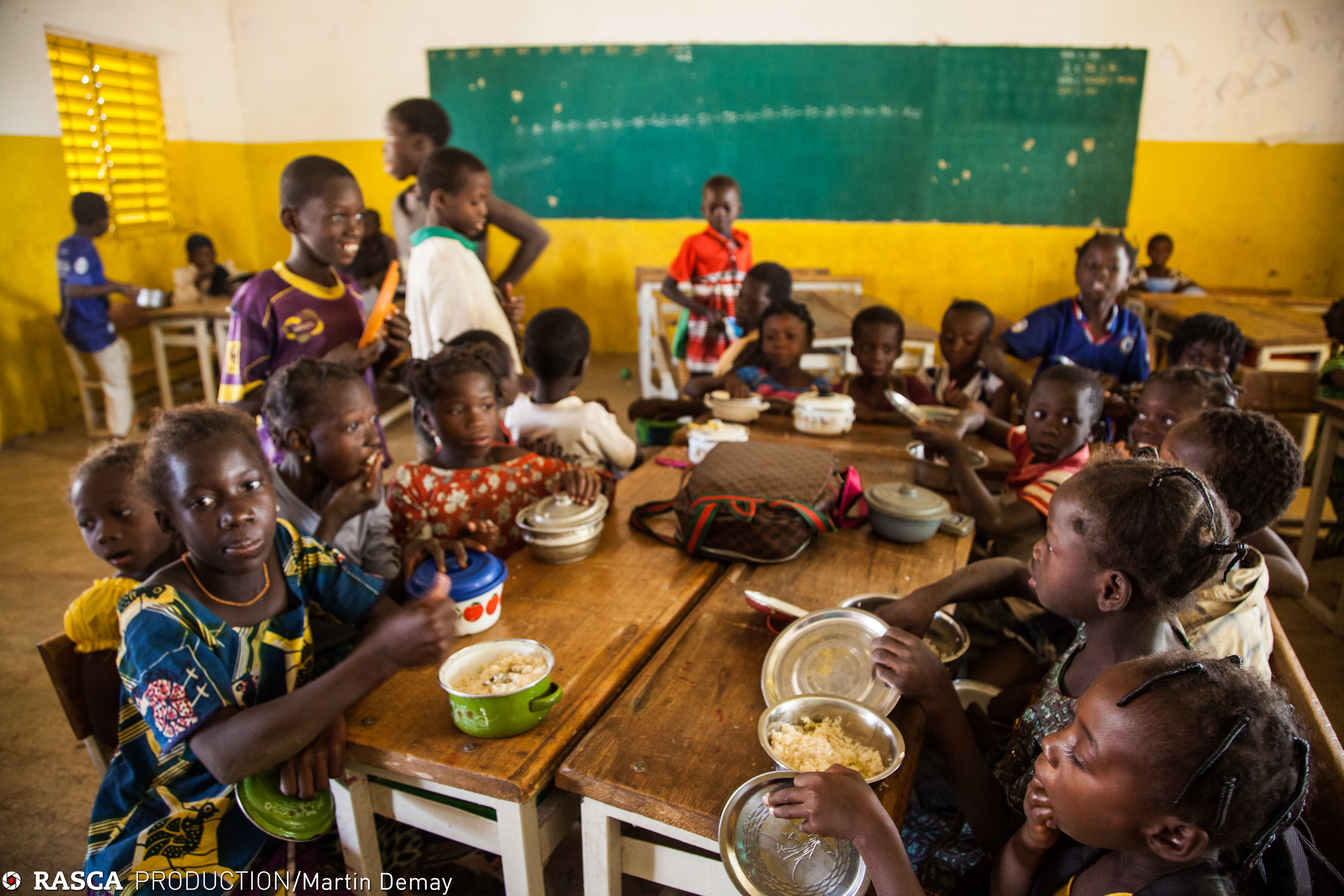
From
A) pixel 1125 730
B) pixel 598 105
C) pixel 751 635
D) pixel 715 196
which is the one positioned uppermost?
pixel 598 105

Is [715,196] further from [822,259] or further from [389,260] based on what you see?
[822,259]

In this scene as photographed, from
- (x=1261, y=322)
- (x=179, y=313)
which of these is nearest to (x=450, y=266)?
(x=179, y=313)

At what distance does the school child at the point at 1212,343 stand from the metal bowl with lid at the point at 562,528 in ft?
7.32

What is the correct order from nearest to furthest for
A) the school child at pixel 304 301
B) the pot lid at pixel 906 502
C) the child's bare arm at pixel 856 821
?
the child's bare arm at pixel 856 821
the pot lid at pixel 906 502
the school child at pixel 304 301

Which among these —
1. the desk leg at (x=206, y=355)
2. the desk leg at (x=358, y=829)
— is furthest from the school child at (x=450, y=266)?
the desk leg at (x=206, y=355)

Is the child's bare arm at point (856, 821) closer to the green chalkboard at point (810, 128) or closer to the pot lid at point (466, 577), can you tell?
the pot lid at point (466, 577)

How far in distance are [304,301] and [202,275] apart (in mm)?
4653

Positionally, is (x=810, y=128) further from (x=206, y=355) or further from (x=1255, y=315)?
(x=206, y=355)

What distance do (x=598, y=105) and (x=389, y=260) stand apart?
270 cm

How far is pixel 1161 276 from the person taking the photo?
6.55m

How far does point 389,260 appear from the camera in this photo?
5.36m

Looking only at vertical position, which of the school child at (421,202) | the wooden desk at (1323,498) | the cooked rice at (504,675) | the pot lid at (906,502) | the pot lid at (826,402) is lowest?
the wooden desk at (1323,498)

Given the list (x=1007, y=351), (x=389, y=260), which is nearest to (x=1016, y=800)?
(x=1007, y=351)

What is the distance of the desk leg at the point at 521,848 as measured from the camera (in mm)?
1103
